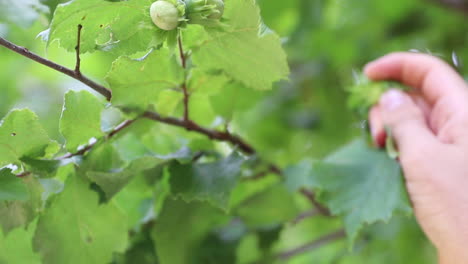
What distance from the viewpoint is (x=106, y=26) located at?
0.54m

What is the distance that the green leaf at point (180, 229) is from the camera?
Result: 75cm

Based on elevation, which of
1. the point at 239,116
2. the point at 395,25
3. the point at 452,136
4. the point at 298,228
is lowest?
the point at 298,228

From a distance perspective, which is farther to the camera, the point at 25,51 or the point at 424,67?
the point at 424,67

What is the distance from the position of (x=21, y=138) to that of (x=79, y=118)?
0.06m

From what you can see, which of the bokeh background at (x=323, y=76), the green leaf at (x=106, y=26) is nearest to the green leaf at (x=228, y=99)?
the green leaf at (x=106, y=26)

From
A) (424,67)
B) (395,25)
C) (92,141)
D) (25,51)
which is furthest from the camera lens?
(395,25)

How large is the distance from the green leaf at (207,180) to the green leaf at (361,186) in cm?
17

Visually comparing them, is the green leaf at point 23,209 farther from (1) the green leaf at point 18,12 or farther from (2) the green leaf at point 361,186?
(2) the green leaf at point 361,186

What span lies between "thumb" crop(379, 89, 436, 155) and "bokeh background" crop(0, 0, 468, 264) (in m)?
0.38

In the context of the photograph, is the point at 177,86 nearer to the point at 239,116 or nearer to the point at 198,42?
the point at 198,42

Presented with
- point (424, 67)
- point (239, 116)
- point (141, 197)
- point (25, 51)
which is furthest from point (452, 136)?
point (239, 116)

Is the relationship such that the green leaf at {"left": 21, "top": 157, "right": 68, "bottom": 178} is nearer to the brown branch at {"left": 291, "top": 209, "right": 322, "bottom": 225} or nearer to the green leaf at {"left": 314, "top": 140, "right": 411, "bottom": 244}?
the green leaf at {"left": 314, "top": 140, "right": 411, "bottom": 244}

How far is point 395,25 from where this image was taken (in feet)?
5.15

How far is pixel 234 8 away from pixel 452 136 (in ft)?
1.20
